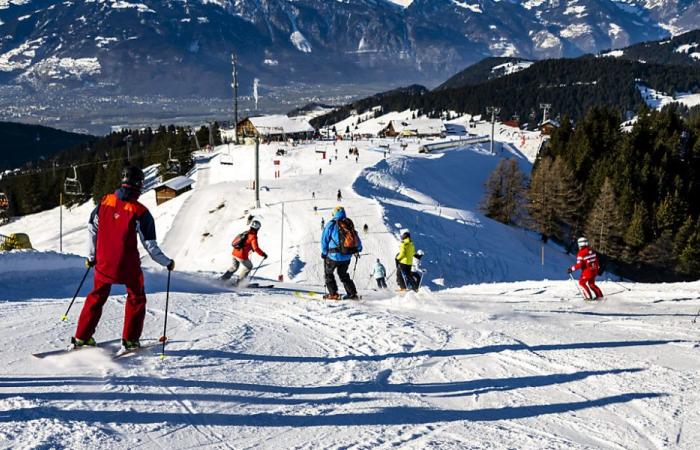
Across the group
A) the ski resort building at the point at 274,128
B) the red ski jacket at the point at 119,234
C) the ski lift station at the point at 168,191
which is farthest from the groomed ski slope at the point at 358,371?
the ski resort building at the point at 274,128

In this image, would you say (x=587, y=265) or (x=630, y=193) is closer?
(x=587, y=265)

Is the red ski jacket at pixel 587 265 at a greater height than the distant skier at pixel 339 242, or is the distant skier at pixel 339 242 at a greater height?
the distant skier at pixel 339 242

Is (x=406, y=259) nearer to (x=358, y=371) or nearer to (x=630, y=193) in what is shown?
(x=358, y=371)

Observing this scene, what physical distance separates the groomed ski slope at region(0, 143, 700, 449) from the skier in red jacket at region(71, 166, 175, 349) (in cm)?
40

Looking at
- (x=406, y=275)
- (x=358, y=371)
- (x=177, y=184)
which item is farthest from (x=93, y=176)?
(x=358, y=371)

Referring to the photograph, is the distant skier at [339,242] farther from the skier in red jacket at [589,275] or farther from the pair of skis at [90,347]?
the skier in red jacket at [589,275]

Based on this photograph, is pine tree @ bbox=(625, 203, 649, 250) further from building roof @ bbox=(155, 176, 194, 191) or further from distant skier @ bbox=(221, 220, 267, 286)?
distant skier @ bbox=(221, 220, 267, 286)

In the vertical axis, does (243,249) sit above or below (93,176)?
above

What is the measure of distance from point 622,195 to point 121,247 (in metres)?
54.5

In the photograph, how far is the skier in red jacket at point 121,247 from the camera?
20.0 feet

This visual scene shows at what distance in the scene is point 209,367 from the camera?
6262 mm

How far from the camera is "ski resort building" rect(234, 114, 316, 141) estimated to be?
9512 cm

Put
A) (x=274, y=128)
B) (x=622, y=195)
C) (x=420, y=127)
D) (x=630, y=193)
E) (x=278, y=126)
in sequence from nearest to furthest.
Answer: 1. (x=630, y=193)
2. (x=622, y=195)
3. (x=274, y=128)
4. (x=278, y=126)
5. (x=420, y=127)

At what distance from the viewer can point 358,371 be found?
6.45 meters
